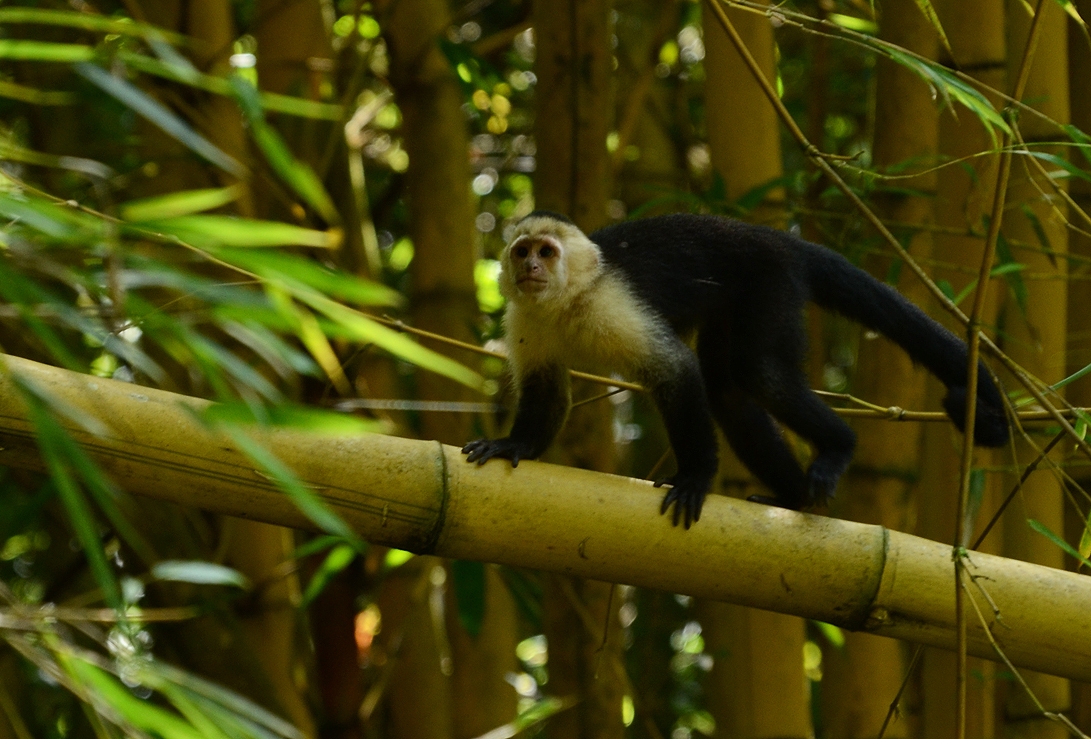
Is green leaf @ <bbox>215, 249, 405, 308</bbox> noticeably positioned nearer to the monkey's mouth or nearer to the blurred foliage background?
the blurred foliage background

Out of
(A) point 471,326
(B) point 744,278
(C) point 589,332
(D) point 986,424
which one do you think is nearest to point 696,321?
(B) point 744,278

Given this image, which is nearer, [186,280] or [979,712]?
[186,280]

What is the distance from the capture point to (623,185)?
14.4 ft

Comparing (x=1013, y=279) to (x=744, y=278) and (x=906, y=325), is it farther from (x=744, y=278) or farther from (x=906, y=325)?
(x=744, y=278)

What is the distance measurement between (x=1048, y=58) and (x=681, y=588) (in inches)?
56.1

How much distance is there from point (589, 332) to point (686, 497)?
2.67ft

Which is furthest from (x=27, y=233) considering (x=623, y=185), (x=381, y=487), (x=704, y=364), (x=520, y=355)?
(x=623, y=185)

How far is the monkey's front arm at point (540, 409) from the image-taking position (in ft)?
8.68

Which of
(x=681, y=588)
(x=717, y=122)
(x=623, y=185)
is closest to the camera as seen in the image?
(x=681, y=588)

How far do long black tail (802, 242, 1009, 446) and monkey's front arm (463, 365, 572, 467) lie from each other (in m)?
0.68

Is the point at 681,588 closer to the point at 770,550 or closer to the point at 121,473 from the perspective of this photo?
the point at 770,550

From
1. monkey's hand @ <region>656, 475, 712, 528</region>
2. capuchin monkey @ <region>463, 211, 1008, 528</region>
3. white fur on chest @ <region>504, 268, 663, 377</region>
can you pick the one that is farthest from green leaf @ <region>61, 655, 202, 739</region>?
white fur on chest @ <region>504, 268, 663, 377</region>

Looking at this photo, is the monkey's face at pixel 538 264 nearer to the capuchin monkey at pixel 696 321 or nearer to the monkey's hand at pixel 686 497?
the capuchin monkey at pixel 696 321

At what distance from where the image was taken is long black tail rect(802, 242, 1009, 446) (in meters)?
2.43
